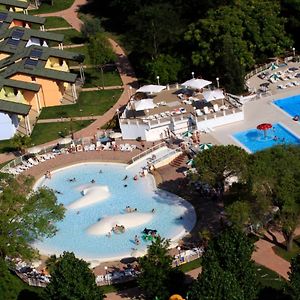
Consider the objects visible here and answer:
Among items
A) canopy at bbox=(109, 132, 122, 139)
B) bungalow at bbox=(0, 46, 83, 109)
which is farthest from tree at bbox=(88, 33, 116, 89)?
canopy at bbox=(109, 132, 122, 139)

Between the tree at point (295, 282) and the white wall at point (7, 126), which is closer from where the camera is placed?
→ the tree at point (295, 282)

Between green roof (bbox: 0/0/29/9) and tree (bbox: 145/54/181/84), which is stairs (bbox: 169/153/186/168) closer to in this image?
tree (bbox: 145/54/181/84)

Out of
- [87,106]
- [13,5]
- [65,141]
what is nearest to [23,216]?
[65,141]

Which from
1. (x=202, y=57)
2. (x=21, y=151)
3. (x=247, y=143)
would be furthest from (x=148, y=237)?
(x=202, y=57)

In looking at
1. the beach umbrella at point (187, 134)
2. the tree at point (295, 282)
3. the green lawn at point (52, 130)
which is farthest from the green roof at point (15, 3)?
the tree at point (295, 282)

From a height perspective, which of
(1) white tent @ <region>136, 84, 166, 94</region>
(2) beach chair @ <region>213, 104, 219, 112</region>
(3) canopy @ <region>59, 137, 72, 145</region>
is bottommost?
(3) canopy @ <region>59, 137, 72, 145</region>

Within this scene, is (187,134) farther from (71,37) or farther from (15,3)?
(15,3)

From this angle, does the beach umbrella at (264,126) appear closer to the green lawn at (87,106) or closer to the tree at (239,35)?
the tree at (239,35)
